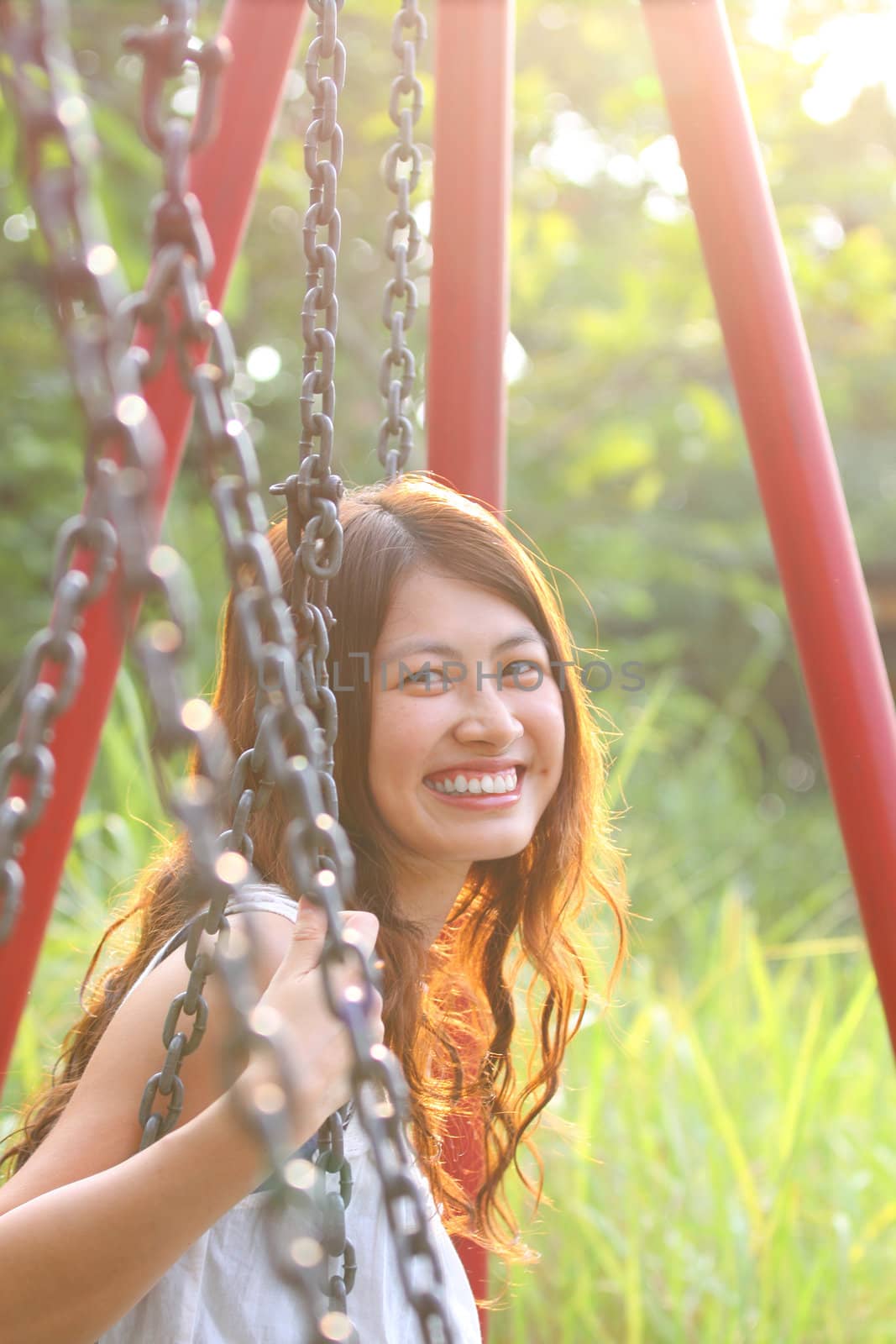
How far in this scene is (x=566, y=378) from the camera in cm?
503

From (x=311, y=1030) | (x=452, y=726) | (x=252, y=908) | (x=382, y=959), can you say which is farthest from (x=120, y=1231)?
(x=452, y=726)

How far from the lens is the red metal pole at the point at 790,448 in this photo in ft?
4.63

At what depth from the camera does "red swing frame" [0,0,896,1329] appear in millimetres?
1416

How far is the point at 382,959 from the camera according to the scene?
1.30 meters

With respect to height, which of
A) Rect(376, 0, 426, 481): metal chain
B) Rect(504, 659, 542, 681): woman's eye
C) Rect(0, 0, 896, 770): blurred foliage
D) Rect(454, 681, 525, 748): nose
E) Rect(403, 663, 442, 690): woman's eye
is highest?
Rect(0, 0, 896, 770): blurred foliage

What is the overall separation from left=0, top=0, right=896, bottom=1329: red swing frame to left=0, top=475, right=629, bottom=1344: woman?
17cm

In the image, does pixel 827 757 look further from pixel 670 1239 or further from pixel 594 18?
pixel 594 18

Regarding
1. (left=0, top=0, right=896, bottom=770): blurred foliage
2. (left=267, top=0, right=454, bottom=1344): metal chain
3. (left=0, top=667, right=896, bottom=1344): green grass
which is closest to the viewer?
(left=267, top=0, right=454, bottom=1344): metal chain

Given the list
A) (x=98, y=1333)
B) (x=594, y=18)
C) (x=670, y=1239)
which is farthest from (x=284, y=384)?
(x=98, y=1333)

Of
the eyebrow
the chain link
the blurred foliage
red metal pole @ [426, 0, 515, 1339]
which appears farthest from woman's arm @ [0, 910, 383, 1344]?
the blurred foliage

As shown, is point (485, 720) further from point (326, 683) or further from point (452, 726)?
point (326, 683)

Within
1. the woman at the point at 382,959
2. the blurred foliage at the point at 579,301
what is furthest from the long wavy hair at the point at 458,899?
the blurred foliage at the point at 579,301

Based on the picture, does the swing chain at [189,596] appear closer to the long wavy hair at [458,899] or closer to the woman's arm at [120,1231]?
the woman's arm at [120,1231]

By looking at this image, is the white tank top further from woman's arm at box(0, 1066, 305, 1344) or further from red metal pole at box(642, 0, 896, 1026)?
red metal pole at box(642, 0, 896, 1026)
